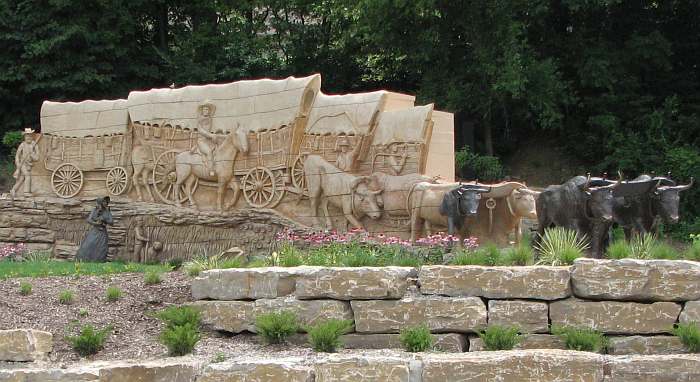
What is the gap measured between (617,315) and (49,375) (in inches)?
236

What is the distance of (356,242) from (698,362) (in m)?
5.57

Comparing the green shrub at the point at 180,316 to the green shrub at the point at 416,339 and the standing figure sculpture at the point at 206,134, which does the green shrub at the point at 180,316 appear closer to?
the green shrub at the point at 416,339

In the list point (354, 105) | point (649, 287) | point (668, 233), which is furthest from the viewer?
point (668, 233)

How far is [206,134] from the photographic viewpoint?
21344 millimetres

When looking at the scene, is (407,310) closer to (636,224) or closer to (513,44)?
(636,224)

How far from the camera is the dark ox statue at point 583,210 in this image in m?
14.1

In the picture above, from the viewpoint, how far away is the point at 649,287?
1162 centimetres

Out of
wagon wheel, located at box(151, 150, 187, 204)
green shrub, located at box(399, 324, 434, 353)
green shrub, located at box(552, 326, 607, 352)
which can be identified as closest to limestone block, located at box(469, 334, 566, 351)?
green shrub, located at box(552, 326, 607, 352)

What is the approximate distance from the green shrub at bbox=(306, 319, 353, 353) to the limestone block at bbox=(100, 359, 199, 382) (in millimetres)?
1274

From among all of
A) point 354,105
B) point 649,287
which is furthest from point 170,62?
point 649,287

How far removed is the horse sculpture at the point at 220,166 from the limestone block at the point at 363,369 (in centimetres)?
1067

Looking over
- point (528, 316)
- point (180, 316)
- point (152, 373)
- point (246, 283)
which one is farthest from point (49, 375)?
point (528, 316)

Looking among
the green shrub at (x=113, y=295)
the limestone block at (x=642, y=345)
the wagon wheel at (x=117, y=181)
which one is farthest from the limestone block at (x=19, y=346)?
the wagon wheel at (x=117, y=181)

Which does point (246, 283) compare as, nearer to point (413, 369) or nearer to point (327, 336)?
point (327, 336)
